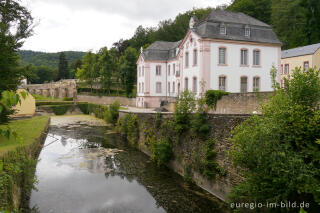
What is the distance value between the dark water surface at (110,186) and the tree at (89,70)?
37825 millimetres

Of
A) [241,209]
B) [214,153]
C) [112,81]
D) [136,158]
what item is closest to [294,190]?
[241,209]

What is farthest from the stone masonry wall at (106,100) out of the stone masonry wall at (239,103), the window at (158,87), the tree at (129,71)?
the stone masonry wall at (239,103)

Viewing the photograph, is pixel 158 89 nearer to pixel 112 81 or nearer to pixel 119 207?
pixel 112 81

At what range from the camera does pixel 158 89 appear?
39375mm

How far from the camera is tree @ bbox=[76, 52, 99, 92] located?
180ft

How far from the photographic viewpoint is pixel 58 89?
209 ft

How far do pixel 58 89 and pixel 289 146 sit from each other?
64.0m

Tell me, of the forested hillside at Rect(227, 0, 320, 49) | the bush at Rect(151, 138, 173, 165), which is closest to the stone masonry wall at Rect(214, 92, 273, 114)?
the bush at Rect(151, 138, 173, 165)

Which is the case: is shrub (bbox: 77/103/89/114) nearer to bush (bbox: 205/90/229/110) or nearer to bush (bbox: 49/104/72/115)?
bush (bbox: 49/104/72/115)

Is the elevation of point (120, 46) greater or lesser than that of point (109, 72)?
greater

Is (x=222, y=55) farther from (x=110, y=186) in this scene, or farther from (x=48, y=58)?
(x=48, y=58)

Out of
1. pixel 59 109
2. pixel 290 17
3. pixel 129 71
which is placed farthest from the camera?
pixel 129 71

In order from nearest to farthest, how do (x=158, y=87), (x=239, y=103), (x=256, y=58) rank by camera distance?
(x=239, y=103) < (x=256, y=58) < (x=158, y=87)

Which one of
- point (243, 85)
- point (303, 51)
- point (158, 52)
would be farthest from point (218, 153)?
point (158, 52)
